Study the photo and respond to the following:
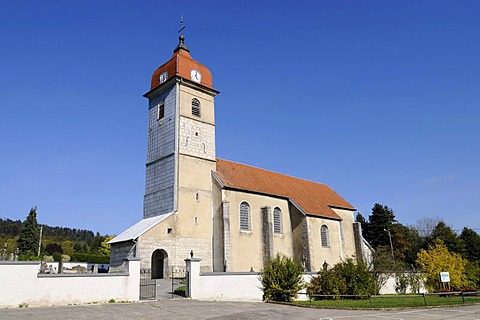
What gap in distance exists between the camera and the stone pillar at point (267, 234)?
28.2m

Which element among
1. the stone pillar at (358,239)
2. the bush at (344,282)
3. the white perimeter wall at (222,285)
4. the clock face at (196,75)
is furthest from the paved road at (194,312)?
the stone pillar at (358,239)

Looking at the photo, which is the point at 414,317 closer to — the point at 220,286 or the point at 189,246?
the point at 220,286

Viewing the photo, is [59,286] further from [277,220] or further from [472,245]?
[472,245]

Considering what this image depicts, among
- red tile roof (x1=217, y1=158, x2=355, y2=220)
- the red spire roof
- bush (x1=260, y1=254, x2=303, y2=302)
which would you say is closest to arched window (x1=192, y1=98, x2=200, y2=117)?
the red spire roof

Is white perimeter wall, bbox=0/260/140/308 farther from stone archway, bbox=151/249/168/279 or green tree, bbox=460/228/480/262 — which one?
green tree, bbox=460/228/480/262

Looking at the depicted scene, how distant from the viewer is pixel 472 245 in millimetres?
51188

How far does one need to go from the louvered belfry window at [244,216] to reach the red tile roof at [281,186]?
4.16 ft

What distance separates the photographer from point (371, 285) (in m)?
20.4

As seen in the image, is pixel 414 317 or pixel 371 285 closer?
pixel 414 317

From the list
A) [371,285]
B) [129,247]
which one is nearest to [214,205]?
[129,247]

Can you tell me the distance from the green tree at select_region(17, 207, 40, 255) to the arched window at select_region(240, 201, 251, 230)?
139 feet

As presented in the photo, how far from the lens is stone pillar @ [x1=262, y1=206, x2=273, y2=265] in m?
28.2

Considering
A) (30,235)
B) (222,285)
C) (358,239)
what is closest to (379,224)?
(358,239)

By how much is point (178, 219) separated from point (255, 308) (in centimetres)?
1145
